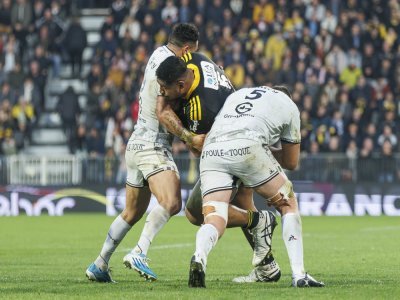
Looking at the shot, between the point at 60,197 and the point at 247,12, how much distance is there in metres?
7.32

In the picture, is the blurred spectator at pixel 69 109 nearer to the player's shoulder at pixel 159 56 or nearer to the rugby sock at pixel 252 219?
the player's shoulder at pixel 159 56

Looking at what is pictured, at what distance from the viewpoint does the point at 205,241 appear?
9523 mm

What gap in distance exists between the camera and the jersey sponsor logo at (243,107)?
10031 millimetres

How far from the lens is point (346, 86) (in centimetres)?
2842

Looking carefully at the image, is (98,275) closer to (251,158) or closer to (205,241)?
(205,241)

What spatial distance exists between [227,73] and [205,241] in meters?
19.5

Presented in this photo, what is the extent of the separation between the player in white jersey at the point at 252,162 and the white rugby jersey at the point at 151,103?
1126 mm

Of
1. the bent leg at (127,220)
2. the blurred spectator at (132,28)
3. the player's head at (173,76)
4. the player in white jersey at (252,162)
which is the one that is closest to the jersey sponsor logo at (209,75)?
the player's head at (173,76)

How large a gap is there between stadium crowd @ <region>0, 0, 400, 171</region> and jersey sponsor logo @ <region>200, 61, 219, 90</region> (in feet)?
53.7

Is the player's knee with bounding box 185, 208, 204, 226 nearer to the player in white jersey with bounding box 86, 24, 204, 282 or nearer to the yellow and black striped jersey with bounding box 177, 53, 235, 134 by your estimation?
the player in white jersey with bounding box 86, 24, 204, 282

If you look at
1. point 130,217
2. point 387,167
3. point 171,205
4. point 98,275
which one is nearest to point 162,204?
point 171,205

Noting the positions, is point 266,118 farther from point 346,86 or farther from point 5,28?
point 5,28

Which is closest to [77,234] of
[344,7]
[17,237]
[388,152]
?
[17,237]

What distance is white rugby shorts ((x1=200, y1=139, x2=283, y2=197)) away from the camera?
985 centimetres
